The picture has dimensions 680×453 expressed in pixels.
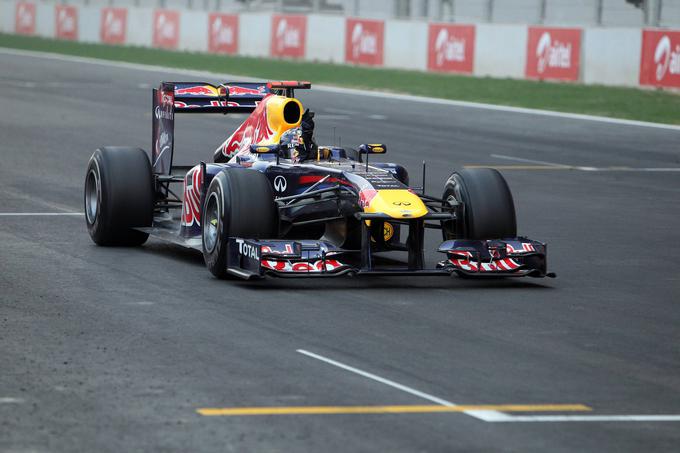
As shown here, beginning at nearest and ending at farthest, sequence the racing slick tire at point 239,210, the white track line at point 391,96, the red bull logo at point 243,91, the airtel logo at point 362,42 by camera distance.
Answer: the racing slick tire at point 239,210, the red bull logo at point 243,91, the white track line at point 391,96, the airtel logo at point 362,42

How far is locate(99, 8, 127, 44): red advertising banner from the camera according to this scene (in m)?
54.0

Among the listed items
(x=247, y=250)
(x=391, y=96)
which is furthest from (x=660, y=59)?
(x=247, y=250)

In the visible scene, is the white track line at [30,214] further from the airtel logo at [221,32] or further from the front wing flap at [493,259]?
the airtel logo at [221,32]

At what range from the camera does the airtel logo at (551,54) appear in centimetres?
3381

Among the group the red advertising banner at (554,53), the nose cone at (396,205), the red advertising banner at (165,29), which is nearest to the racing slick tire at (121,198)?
the nose cone at (396,205)

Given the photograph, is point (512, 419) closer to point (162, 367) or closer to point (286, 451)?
point (286, 451)

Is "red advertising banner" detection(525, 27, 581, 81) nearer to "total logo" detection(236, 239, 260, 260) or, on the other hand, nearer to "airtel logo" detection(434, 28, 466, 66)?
"airtel logo" detection(434, 28, 466, 66)

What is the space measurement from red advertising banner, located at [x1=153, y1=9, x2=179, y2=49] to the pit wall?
3 cm

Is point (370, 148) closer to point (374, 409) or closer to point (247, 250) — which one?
point (247, 250)

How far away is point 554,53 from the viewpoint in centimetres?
3428

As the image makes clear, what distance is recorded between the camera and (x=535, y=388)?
7.92 metres

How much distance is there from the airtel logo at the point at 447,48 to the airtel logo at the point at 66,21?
22.8 m

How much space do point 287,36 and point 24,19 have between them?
20523 millimetres

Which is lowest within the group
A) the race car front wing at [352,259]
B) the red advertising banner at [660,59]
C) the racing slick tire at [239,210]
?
the race car front wing at [352,259]
